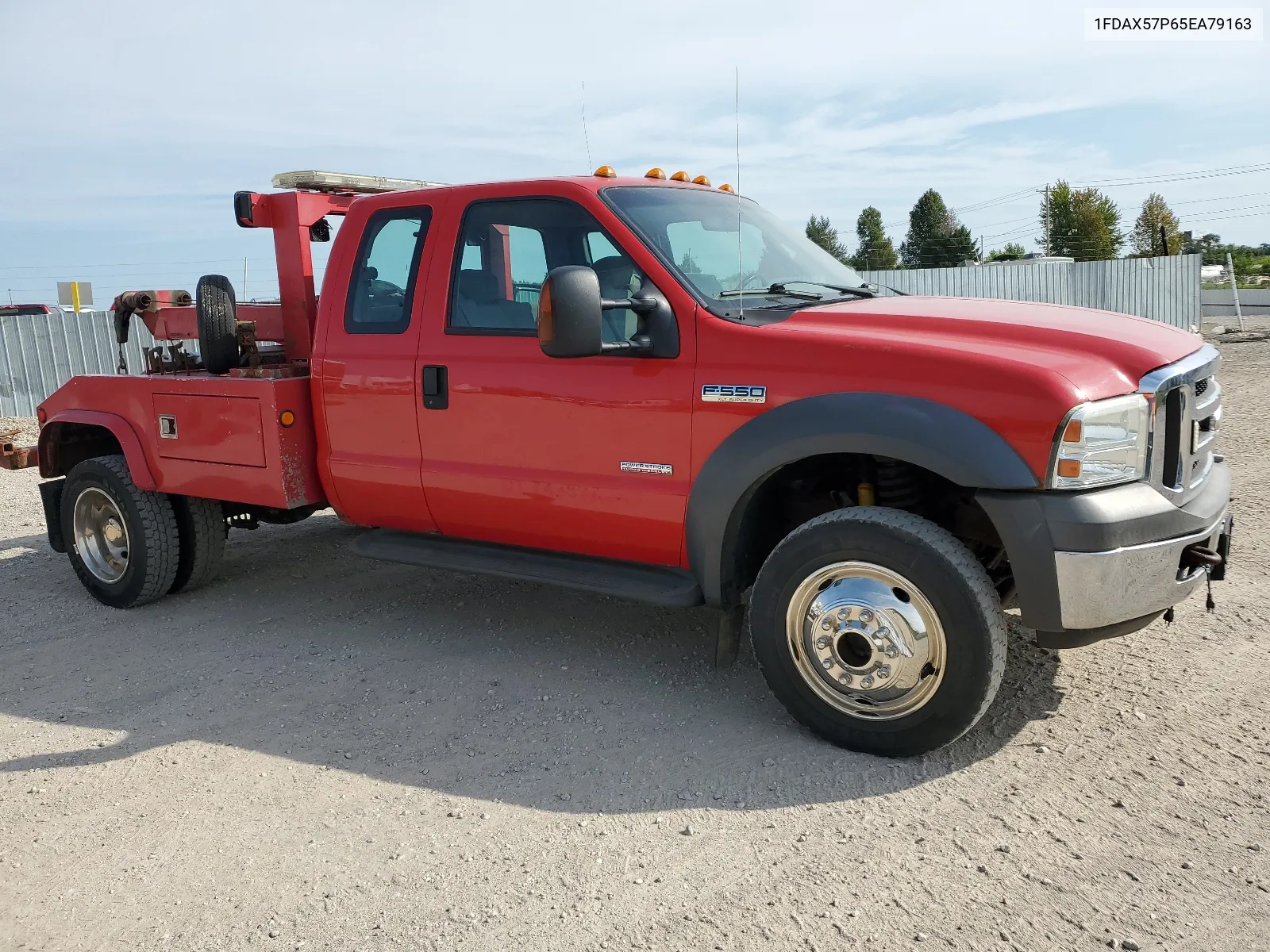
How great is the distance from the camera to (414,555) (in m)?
4.62

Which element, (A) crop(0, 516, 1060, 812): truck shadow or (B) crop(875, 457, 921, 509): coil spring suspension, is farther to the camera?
(B) crop(875, 457, 921, 509): coil spring suspension

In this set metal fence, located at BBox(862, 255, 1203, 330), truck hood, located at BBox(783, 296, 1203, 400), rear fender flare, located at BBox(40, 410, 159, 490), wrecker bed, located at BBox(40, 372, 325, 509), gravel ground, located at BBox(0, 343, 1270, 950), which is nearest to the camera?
gravel ground, located at BBox(0, 343, 1270, 950)

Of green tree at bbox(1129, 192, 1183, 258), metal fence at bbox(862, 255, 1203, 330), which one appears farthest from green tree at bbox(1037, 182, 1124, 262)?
metal fence at bbox(862, 255, 1203, 330)

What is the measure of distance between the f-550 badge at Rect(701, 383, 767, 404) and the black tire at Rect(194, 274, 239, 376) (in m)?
2.79

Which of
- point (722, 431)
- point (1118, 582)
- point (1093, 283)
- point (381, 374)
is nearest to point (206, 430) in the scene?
point (381, 374)

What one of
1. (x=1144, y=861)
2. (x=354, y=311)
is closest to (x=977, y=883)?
(x=1144, y=861)

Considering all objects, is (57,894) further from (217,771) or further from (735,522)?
(735,522)

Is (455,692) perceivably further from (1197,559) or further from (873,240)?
(873,240)

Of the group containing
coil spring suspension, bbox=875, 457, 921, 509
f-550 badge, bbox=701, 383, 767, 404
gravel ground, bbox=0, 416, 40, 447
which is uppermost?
f-550 badge, bbox=701, 383, 767, 404

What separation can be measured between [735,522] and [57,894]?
7.88ft

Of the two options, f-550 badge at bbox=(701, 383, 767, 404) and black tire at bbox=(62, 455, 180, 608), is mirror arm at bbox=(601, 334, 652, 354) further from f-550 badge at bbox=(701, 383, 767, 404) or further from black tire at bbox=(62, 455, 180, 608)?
black tire at bbox=(62, 455, 180, 608)

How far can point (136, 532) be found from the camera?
18.3ft

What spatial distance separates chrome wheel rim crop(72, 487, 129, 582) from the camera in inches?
230

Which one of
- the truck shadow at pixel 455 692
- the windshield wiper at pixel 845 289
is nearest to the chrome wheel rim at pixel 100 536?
the truck shadow at pixel 455 692
